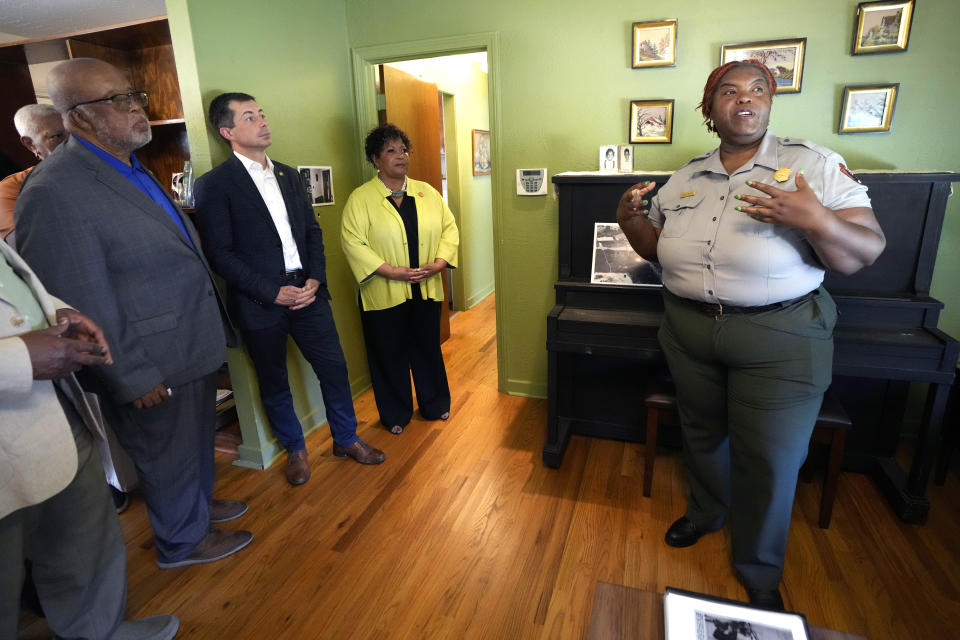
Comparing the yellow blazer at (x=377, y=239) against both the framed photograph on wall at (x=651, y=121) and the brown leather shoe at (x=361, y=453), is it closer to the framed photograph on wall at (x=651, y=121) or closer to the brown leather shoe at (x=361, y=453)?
the brown leather shoe at (x=361, y=453)

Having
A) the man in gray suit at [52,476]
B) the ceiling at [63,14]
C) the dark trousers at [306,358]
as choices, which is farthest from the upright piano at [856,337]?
the ceiling at [63,14]

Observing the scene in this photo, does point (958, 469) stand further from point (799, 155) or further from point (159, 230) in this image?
point (159, 230)

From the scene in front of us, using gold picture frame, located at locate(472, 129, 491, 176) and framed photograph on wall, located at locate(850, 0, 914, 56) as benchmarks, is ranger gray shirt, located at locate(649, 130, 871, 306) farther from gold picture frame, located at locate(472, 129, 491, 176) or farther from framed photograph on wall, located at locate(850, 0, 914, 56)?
gold picture frame, located at locate(472, 129, 491, 176)

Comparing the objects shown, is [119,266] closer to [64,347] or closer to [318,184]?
[64,347]

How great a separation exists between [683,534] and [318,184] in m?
2.34

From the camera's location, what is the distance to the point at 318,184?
274cm

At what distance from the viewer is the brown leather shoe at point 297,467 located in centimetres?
231

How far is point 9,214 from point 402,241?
150 cm

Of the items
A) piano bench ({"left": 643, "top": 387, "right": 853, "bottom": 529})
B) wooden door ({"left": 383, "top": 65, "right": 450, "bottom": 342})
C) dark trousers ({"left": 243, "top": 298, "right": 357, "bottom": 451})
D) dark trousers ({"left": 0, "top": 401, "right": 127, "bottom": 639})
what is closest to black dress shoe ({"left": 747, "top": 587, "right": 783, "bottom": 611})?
piano bench ({"left": 643, "top": 387, "right": 853, "bottom": 529})

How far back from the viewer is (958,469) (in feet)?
7.35

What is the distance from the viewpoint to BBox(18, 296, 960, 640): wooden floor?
62.9 inches

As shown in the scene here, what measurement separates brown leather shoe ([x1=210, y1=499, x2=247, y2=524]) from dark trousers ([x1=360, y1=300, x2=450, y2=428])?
0.83 m

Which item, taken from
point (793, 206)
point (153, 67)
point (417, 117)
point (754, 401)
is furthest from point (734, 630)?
point (417, 117)

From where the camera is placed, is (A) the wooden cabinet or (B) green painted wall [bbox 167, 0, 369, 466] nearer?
(B) green painted wall [bbox 167, 0, 369, 466]
